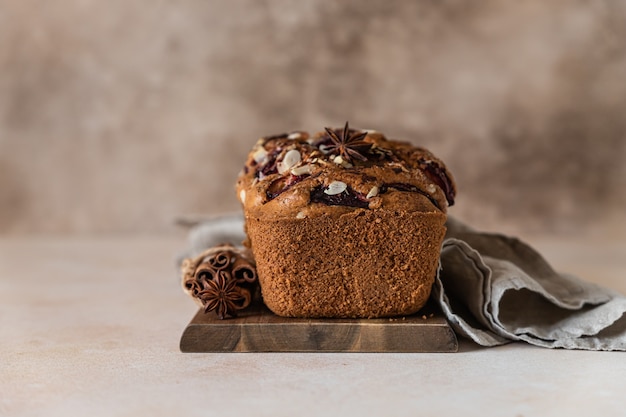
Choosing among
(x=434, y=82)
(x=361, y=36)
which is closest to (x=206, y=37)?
(x=361, y=36)

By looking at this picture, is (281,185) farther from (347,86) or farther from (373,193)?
(347,86)

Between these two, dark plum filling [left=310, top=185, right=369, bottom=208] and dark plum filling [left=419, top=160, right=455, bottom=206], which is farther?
dark plum filling [left=419, top=160, right=455, bottom=206]

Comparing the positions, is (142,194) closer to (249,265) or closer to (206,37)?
(206,37)

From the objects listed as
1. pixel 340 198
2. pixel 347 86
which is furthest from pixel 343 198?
pixel 347 86

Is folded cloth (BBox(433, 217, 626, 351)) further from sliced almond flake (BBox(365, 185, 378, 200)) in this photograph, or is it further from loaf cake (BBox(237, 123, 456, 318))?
sliced almond flake (BBox(365, 185, 378, 200))

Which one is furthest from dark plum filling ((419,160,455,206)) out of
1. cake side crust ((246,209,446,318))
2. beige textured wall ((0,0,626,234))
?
beige textured wall ((0,0,626,234))

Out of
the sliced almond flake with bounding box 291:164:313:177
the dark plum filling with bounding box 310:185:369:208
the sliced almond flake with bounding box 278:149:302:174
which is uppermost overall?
the sliced almond flake with bounding box 278:149:302:174
